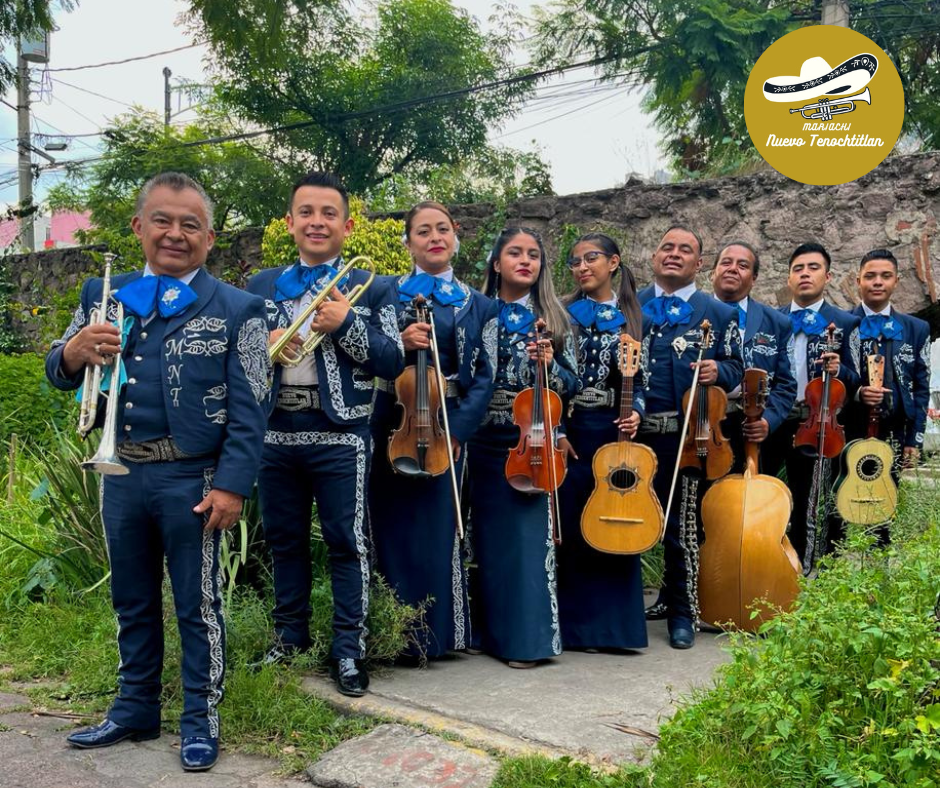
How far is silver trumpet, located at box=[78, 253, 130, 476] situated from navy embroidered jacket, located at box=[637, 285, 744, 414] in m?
2.67

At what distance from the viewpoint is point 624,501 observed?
502cm

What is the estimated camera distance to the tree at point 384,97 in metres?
23.6

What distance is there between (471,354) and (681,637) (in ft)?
5.94

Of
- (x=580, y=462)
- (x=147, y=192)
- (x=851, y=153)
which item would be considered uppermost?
(x=851, y=153)

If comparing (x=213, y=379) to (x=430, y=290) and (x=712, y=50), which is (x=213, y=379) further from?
(x=712, y=50)

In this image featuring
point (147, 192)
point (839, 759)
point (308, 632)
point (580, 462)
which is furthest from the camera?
point (580, 462)

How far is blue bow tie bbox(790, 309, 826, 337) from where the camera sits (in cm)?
645

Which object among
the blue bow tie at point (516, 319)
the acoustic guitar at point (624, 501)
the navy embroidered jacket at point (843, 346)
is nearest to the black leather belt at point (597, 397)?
the acoustic guitar at point (624, 501)

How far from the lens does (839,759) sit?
118 inches

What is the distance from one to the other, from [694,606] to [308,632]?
6.63 feet

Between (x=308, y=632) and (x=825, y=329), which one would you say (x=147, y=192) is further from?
(x=825, y=329)

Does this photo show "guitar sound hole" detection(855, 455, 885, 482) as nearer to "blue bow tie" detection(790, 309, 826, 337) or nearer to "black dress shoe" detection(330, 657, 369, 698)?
"blue bow tie" detection(790, 309, 826, 337)

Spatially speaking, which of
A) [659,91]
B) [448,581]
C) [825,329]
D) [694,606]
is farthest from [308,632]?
[659,91]

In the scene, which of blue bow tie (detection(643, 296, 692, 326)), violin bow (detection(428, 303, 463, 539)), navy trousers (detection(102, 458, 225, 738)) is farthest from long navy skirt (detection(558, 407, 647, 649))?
navy trousers (detection(102, 458, 225, 738))
